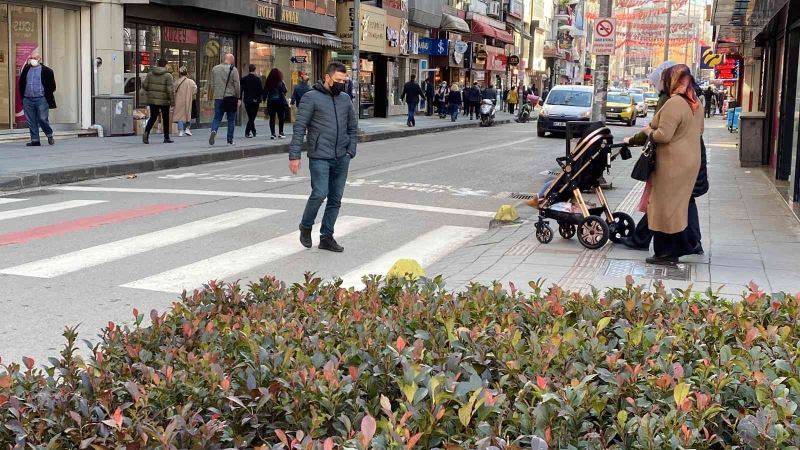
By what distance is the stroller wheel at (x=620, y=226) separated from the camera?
947cm

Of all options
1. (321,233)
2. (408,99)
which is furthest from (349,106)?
(408,99)

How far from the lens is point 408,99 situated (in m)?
32.6

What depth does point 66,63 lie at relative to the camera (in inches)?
867

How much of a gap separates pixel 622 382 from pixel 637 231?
6.49 m

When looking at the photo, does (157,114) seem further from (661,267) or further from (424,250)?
(661,267)

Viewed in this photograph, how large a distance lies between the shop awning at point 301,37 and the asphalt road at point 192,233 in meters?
12.5

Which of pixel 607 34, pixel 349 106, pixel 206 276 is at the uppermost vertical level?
pixel 607 34

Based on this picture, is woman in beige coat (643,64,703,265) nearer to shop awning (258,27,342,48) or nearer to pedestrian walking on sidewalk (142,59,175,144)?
pedestrian walking on sidewalk (142,59,175,144)

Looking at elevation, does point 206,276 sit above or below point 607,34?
below

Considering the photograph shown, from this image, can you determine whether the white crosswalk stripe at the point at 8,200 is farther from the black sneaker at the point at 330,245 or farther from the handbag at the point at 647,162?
the handbag at the point at 647,162

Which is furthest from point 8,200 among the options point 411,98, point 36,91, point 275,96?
point 411,98

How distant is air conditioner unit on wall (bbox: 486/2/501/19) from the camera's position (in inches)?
2237

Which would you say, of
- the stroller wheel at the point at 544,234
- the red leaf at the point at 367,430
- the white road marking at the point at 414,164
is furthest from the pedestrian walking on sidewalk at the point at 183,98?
the red leaf at the point at 367,430

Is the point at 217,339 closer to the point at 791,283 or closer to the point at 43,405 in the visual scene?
the point at 43,405
